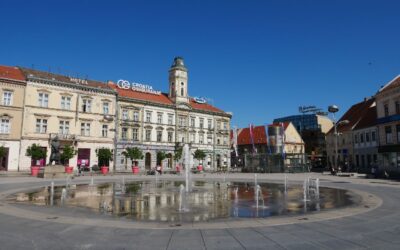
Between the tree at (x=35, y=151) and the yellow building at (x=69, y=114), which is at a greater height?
the yellow building at (x=69, y=114)

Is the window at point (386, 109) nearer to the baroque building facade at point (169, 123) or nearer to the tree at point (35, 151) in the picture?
the baroque building facade at point (169, 123)

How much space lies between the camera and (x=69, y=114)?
2144 inches

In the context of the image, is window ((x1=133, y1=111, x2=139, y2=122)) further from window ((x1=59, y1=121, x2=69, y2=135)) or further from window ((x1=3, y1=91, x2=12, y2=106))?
window ((x1=3, y1=91, x2=12, y2=106))

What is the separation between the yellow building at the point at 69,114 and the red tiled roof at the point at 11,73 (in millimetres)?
972

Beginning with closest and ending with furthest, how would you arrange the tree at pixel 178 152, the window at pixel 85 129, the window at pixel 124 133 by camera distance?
the window at pixel 85 129
the window at pixel 124 133
the tree at pixel 178 152

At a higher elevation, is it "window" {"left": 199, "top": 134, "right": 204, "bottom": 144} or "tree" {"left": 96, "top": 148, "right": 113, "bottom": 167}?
"window" {"left": 199, "top": 134, "right": 204, "bottom": 144}

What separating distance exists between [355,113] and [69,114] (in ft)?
178

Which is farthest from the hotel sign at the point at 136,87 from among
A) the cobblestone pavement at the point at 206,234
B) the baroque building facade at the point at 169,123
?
the cobblestone pavement at the point at 206,234

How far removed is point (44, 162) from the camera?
2013 inches

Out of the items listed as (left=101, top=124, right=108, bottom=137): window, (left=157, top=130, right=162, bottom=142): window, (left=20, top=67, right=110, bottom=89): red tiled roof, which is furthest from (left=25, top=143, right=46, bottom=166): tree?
(left=157, top=130, right=162, bottom=142): window

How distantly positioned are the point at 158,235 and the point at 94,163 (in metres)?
50.8

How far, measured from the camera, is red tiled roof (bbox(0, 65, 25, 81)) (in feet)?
160

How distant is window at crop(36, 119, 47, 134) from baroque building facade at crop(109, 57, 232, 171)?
40.4ft

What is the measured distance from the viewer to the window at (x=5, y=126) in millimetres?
47938
